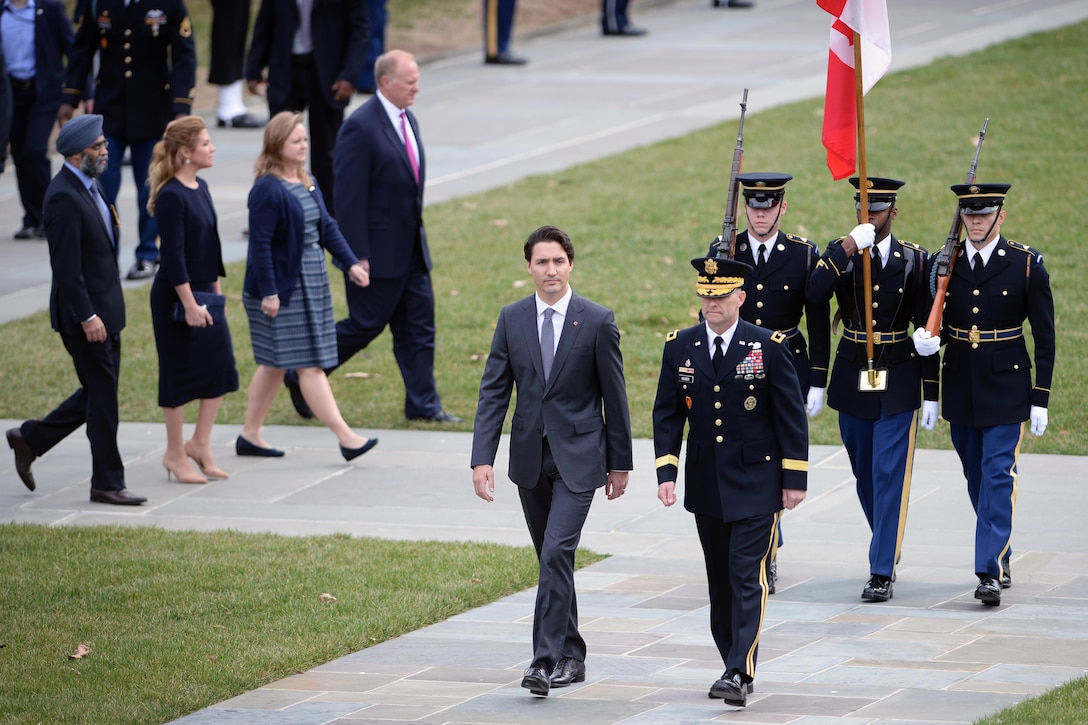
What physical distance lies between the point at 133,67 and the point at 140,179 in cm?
99

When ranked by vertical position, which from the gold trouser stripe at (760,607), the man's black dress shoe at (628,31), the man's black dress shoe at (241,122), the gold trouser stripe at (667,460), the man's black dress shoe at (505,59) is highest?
the man's black dress shoe at (628,31)

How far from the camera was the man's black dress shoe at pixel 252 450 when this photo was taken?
11.3 meters

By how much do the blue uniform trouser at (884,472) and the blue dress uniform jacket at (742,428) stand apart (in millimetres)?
1519

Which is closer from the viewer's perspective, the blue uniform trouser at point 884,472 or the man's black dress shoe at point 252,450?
the blue uniform trouser at point 884,472

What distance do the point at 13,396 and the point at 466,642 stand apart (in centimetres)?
607

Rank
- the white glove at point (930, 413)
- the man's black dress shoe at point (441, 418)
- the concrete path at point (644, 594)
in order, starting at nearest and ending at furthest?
the concrete path at point (644, 594) → the white glove at point (930, 413) → the man's black dress shoe at point (441, 418)

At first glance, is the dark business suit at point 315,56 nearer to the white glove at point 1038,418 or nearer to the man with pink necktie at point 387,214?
the man with pink necktie at point 387,214

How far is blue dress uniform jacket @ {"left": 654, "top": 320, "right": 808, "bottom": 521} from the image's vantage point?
698 cm

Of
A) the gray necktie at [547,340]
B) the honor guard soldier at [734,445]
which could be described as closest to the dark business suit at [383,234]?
the gray necktie at [547,340]

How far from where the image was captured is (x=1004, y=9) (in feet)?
91.2

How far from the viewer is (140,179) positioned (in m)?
15.6

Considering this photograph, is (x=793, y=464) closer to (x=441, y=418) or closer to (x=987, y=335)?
(x=987, y=335)

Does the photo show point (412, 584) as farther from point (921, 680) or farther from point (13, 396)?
point (13, 396)

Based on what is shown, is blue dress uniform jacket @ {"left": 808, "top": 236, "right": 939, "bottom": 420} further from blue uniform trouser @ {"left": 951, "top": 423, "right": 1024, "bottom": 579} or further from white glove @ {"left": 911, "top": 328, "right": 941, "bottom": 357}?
blue uniform trouser @ {"left": 951, "top": 423, "right": 1024, "bottom": 579}
